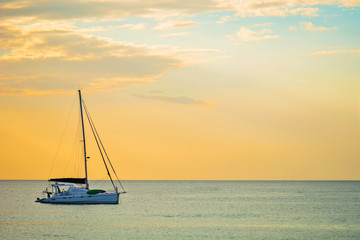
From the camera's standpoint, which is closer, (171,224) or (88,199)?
(171,224)

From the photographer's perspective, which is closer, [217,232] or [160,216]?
[217,232]

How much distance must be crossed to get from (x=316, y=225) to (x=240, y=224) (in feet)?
33.0

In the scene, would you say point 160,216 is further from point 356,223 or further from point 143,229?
point 356,223

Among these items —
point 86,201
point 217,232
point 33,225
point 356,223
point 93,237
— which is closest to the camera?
point 93,237

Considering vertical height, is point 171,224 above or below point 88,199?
below

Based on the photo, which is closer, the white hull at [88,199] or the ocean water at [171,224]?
the ocean water at [171,224]

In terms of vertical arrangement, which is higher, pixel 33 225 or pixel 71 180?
pixel 71 180

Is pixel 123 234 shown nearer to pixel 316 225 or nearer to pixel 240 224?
pixel 240 224

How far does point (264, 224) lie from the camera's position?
235ft

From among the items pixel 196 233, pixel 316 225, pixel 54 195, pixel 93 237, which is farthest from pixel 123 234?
pixel 54 195

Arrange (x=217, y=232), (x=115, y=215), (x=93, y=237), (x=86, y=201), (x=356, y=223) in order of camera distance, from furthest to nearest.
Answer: (x=86, y=201)
(x=115, y=215)
(x=356, y=223)
(x=217, y=232)
(x=93, y=237)

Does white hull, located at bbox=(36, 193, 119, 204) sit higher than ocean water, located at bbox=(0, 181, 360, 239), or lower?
higher

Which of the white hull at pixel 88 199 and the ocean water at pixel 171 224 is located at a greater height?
the white hull at pixel 88 199

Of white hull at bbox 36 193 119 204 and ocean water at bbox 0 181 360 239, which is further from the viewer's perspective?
white hull at bbox 36 193 119 204
